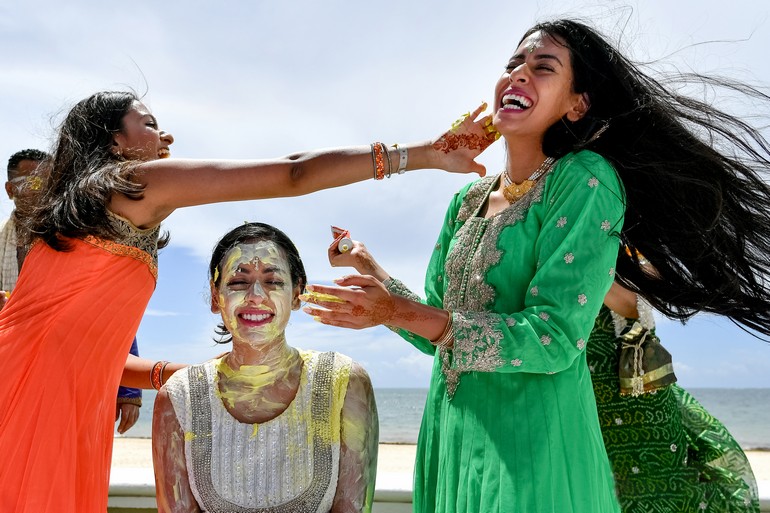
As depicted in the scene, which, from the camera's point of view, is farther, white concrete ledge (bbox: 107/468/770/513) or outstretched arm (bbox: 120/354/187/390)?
white concrete ledge (bbox: 107/468/770/513)

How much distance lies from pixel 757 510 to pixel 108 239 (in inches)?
124

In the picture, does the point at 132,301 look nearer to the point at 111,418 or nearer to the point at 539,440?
the point at 111,418

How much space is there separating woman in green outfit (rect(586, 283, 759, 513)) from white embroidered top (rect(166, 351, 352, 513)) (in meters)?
1.34

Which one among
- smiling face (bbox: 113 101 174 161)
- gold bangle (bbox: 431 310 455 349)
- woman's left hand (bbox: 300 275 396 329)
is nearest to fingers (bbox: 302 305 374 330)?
woman's left hand (bbox: 300 275 396 329)

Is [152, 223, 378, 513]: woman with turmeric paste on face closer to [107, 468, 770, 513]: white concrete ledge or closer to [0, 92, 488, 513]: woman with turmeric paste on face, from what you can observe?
[0, 92, 488, 513]: woman with turmeric paste on face

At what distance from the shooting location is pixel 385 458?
15492mm

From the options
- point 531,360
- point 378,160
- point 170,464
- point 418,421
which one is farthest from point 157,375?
point 418,421

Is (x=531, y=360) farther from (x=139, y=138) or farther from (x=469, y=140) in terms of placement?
(x=139, y=138)

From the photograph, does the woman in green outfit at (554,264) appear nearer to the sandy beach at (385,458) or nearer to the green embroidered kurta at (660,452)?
the green embroidered kurta at (660,452)

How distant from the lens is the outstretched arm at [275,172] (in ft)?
11.0

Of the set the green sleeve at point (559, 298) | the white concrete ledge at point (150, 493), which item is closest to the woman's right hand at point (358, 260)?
the green sleeve at point (559, 298)

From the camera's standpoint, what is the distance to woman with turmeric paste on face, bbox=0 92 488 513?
3084 millimetres

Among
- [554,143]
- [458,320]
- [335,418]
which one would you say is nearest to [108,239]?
[335,418]

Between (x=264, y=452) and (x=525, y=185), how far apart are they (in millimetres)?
1514
